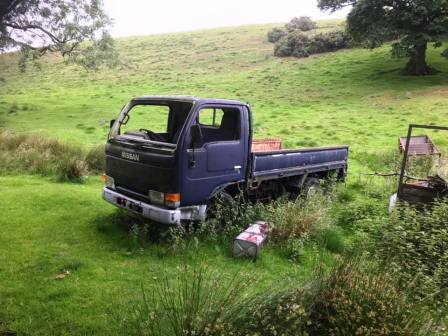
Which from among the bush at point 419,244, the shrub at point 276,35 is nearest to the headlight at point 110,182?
the bush at point 419,244

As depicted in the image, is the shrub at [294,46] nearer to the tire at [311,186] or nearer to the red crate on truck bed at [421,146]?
the red crate on truck bed at [421,146]

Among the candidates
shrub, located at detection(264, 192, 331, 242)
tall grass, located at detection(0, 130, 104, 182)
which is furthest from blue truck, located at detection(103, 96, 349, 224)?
tall grass, located at detection(0, 130, 104, 182)

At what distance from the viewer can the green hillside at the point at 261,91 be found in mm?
22422

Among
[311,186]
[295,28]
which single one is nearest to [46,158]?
[311,186]

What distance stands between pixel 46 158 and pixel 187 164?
25.0 feet

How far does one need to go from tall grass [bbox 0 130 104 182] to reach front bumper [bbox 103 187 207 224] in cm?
483

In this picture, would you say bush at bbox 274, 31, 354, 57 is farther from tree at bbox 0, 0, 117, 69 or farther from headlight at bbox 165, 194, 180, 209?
headlight at bbox 165, 194, 180, 209

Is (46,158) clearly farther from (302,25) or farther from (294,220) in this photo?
(302,25)

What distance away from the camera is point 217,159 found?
7.57 metres

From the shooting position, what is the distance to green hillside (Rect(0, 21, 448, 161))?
22422mm

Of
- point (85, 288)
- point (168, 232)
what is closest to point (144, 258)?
point (168, 232)

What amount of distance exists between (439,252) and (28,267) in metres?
6.14

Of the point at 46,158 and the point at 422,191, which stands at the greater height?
the point at 422,191

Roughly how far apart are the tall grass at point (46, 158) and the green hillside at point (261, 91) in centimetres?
400
